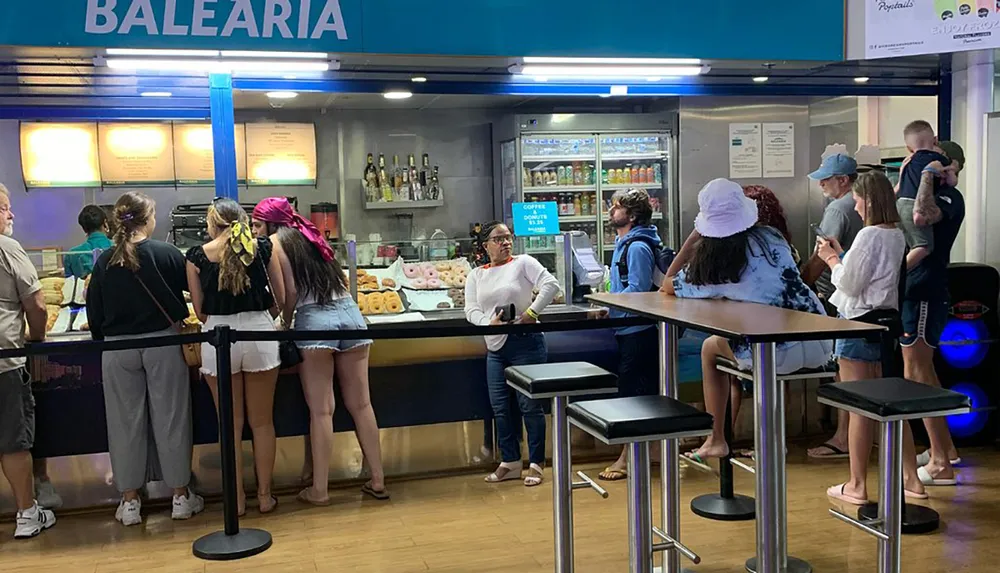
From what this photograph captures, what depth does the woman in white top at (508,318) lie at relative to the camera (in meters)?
5.11

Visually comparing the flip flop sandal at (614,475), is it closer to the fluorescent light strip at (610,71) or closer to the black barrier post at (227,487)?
the black barrier post at (227,487)

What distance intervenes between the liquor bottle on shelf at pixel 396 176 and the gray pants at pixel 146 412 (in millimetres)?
3915

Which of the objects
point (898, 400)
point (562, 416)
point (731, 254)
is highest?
point (731, 254)

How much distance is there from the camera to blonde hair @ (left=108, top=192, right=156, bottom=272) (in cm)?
456

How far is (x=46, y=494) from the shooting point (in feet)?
16.0

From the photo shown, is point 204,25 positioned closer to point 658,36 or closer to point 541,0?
point 541,0

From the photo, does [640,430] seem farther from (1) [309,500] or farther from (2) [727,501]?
(1) [309,500]

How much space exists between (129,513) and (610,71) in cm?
356

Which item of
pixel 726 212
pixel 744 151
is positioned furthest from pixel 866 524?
pixel 744 151

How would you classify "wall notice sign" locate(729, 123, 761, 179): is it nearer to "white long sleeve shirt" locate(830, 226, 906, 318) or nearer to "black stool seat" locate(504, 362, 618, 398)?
"white long sleeve shirt" locate(830, 226, 906, 318)

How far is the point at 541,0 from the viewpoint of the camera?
5066 mm

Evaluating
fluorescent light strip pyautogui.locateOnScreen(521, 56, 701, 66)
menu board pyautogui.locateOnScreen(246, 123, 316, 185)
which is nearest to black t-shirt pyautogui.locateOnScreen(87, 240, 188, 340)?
fluorescent light strip pyautogui.locateOnScreen(521, 56, 701, 66)

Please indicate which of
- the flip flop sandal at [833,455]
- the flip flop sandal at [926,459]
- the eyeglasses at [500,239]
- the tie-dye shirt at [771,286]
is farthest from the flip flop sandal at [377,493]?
the flip flop sandal at [926,459]

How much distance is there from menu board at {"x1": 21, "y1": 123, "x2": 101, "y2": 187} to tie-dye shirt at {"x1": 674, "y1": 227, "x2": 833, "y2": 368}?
5.34 metres
